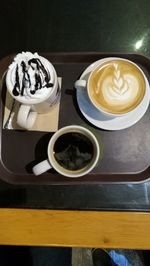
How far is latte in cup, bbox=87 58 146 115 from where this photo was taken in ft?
2.37

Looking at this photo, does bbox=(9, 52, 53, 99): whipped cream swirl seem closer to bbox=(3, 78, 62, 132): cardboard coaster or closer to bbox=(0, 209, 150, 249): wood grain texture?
bbox=(3, 78, 62, 132): cardboard coaster

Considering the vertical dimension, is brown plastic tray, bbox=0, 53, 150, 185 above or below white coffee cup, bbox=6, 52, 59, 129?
below

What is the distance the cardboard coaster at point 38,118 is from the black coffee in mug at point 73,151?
49mm

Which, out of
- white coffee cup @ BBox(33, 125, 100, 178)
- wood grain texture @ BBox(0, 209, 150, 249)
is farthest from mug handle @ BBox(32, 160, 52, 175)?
wood grain texture @ BBox(0, 209, 150, 249)

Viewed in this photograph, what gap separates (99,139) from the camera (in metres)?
0.79

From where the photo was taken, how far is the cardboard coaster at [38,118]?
2.58 ft

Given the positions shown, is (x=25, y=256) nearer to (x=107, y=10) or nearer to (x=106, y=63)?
(x=106, y=63)

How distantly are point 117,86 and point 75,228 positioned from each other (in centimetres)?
33

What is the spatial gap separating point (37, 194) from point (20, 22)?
0.43 meters

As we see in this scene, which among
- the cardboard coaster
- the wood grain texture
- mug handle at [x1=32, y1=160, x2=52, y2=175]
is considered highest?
the cardboard coaster

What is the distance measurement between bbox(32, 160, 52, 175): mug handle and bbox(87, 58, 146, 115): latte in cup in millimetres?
162

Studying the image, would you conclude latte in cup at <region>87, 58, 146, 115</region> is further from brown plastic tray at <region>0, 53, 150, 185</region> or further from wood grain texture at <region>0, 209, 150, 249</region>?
wood grain texture at <region>0, 209, 150, 249</region>

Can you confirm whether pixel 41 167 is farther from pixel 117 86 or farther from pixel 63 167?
pixel 117 86

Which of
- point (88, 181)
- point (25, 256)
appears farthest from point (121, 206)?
point (25, 256)
